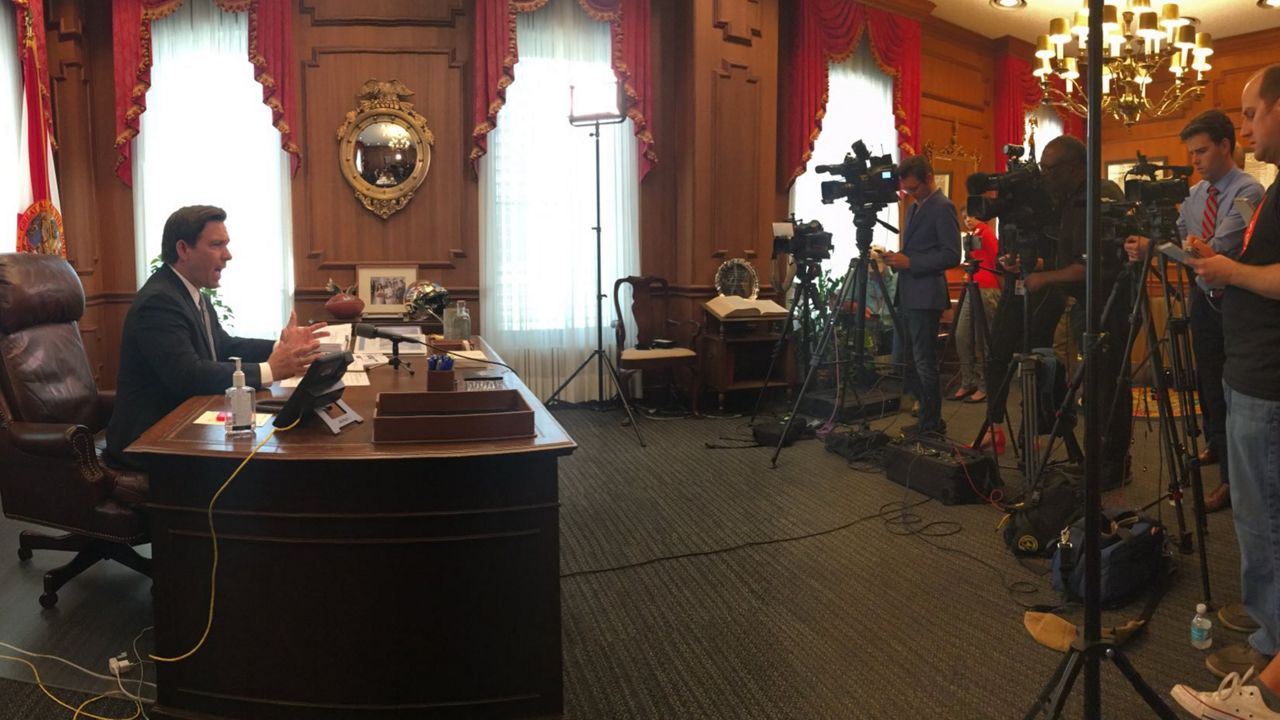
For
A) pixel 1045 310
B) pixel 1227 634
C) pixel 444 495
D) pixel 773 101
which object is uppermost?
pixel 773 101

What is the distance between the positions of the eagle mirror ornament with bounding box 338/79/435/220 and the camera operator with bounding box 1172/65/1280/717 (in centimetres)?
474

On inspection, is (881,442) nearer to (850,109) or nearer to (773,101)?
(773,101)

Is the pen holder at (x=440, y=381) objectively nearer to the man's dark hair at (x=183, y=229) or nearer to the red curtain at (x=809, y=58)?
the man's dark hair at (x=183, y=229)

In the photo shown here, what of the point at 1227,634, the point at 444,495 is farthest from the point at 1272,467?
the point at 444,495

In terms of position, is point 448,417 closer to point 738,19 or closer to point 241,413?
point 241,413

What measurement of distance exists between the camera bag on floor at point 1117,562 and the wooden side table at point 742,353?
2996 mm

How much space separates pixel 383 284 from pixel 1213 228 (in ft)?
15.2

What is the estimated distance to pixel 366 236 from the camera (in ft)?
18.9

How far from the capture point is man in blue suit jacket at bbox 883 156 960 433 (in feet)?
14.8

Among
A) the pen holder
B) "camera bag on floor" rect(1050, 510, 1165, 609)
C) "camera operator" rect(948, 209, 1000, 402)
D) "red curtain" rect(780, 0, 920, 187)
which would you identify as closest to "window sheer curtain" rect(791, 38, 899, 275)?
"red curtain" rect(780, 0, 920, 187)

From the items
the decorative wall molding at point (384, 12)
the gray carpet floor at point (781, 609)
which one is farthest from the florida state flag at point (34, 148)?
the gray carpet floor at point (781, 609)

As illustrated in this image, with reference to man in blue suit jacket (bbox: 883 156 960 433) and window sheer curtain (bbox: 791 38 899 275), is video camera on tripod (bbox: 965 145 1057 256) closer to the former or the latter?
man in blue suit jacket (bbox: 883 156 960 433)

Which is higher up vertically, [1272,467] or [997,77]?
[997,77]

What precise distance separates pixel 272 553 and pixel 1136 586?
2.58 m
